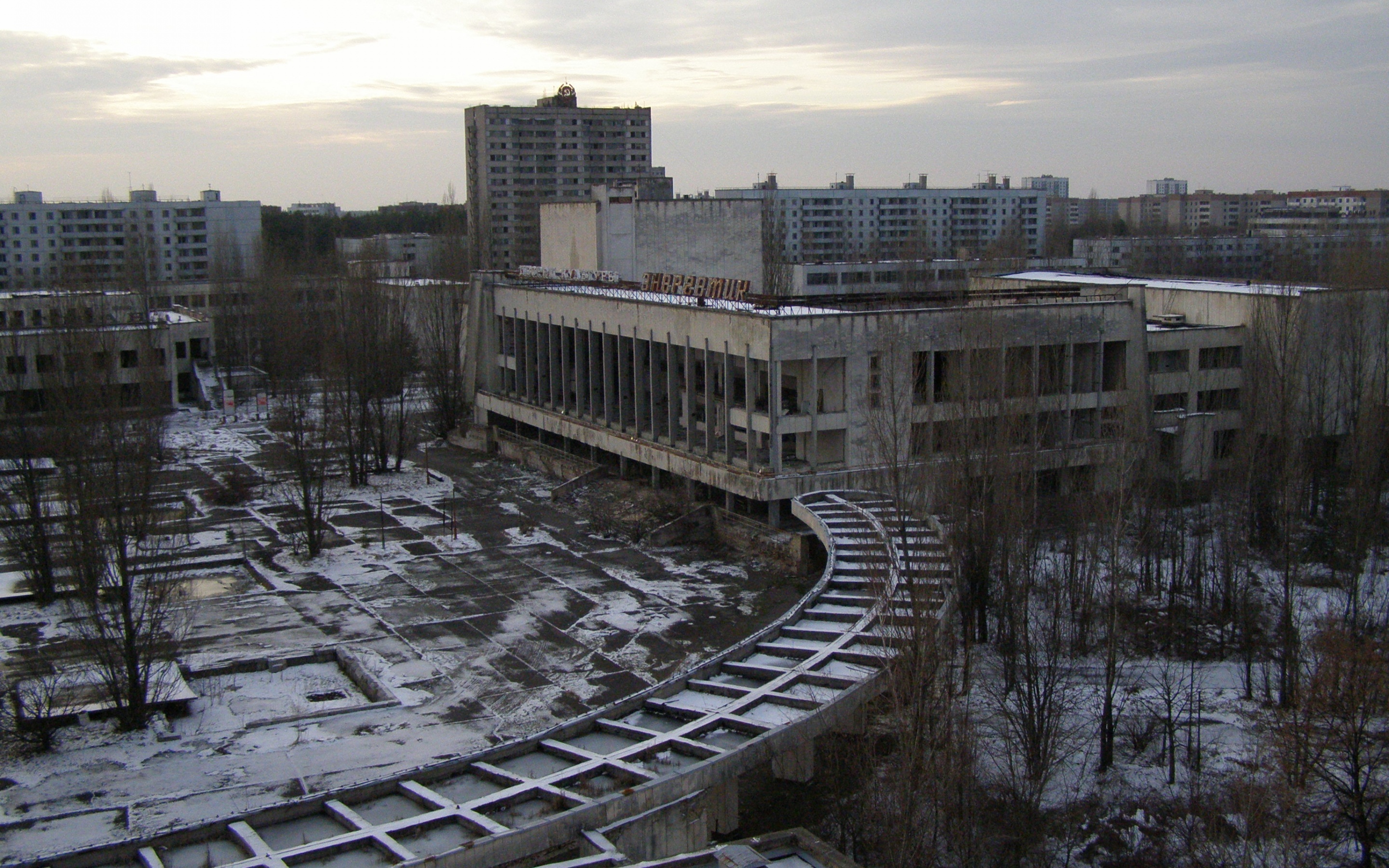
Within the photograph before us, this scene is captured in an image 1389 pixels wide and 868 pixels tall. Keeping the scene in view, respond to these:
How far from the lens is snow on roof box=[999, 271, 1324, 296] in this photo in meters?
42.1

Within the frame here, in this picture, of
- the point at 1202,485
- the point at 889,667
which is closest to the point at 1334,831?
the point at 889,667

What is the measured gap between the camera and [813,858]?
15.9 meters

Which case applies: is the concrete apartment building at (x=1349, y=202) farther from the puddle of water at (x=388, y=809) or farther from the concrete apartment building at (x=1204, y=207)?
the puddle of water at (x=388, y=809)

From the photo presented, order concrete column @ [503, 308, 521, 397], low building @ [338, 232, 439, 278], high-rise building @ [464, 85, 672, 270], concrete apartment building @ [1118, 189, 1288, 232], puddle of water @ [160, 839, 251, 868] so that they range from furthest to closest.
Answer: concrete apartment building @ [1118, 189, 1288, 232]
high-rise building @ [464, 85, 672, 270]
low building @ [338, 232, 439, 278]
concrete column @ [503, 308, 521, 397]
puddle of water @ [160, 839, 251, 868]

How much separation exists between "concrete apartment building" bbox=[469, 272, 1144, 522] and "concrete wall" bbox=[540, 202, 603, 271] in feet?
32.5

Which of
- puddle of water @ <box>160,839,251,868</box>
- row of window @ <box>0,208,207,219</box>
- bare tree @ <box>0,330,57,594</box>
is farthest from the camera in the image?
row of window @ <box>0,208,207,219</box>

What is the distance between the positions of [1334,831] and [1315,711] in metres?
1.82

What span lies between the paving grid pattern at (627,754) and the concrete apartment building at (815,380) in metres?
5.94

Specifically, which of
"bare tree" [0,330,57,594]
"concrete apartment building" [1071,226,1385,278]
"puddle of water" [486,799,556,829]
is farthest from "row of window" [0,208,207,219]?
"puddle of water" [486,799,556,829]

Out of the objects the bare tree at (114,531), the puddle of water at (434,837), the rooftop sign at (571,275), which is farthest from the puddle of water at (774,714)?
the rooftop sign at (571,275)

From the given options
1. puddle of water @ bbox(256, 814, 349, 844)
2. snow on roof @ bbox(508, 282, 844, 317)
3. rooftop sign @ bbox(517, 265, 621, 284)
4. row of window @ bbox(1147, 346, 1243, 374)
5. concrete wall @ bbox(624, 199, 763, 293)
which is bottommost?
puddle of water @ bbox(256, 814, 349, 844)

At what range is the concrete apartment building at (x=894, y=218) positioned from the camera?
11819 centimetres

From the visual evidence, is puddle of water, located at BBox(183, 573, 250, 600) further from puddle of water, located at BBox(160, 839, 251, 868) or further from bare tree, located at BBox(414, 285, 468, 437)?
bare tree, located at BBox(414, 285, 468, 437)

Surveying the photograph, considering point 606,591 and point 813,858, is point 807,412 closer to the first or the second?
point 606,591
